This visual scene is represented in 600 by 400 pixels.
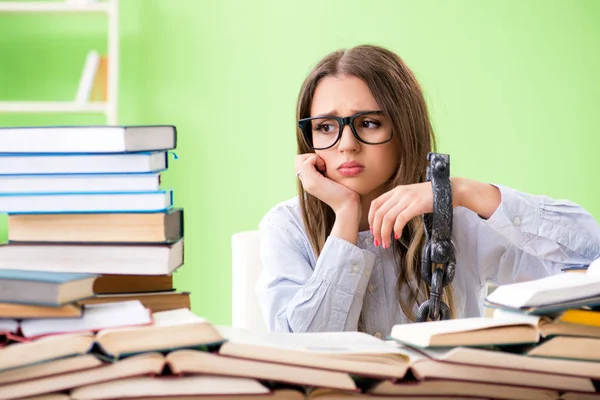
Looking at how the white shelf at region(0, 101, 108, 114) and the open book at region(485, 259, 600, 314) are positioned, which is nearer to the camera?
the open book at region(485, 259, 600, 314)

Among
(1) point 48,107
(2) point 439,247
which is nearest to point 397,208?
(2) point 439,247

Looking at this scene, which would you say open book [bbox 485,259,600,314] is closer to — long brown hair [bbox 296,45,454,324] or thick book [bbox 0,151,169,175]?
thick book [bbox 0,151,169,175]

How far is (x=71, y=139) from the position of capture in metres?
0.93

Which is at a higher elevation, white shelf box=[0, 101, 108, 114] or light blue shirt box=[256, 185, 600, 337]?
white shelf box=[0, 101, 108, 114]

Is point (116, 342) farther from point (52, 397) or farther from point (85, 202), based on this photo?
point (85, 202)

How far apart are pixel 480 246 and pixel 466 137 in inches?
92.9

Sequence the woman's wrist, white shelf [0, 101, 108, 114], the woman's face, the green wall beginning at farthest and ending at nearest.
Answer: the green wall
white shelf [0, 101, 108, 114]
the woman's face
the woman's wrist

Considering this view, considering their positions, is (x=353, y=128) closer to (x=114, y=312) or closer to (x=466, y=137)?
(x=114, y=312)

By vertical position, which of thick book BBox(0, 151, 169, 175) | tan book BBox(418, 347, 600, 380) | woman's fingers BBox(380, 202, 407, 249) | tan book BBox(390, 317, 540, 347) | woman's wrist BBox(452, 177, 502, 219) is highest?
thick book BBox(0, 151, 169, 175)

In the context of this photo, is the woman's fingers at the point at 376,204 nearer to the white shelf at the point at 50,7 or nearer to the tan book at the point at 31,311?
the tan book at the point at 31,311

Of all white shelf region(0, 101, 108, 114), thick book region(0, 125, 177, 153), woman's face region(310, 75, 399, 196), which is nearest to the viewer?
thick book region(0, 125, 177, 153)

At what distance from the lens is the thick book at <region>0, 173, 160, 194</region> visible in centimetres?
94

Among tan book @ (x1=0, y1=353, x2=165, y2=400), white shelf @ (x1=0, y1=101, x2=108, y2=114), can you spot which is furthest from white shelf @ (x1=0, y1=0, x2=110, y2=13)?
tan book @ (x1=0, y1=353, x2=165, y2=400)

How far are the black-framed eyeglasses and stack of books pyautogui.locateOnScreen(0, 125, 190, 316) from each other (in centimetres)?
68
